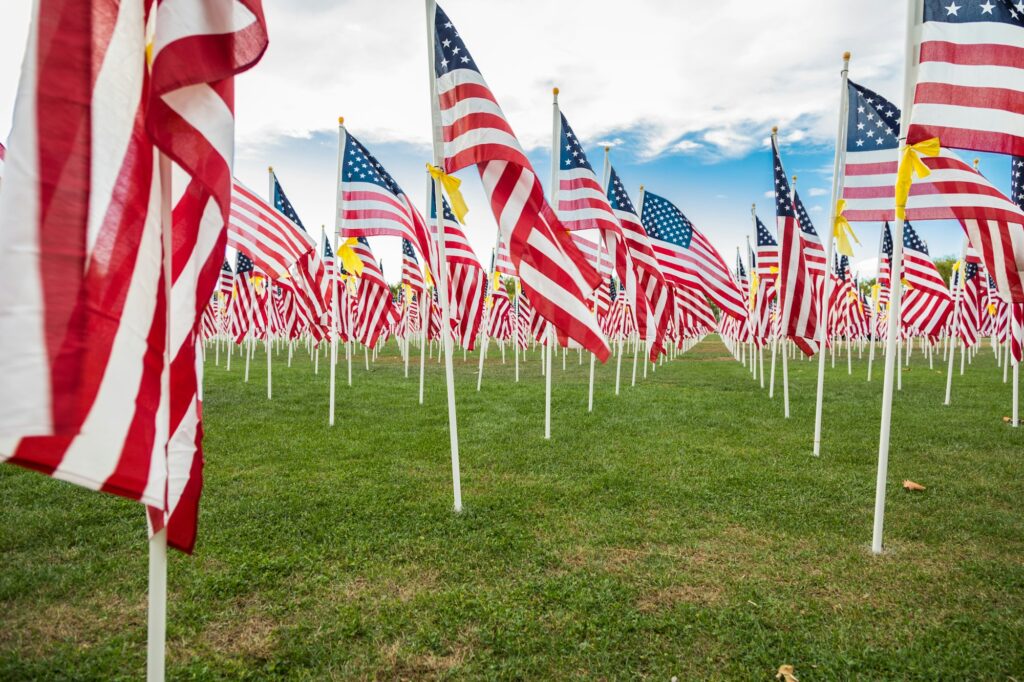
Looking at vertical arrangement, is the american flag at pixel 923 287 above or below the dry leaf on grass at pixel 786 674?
above

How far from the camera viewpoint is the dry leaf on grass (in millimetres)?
3449

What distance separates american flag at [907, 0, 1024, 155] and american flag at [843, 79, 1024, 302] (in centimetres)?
79

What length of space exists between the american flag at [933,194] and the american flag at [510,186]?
11.2ft

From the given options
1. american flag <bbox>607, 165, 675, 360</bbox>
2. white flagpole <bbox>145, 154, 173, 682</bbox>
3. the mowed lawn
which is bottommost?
Result: the mowed lawn

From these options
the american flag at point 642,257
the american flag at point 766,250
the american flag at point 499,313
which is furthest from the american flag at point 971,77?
the american flag at point 499,313

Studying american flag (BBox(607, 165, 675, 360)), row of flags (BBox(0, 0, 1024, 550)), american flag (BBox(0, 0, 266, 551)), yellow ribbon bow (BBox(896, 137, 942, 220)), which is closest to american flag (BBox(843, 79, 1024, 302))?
row of flags (BBox(0, 0, 1024, 550))

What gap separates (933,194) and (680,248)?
22.3 ft

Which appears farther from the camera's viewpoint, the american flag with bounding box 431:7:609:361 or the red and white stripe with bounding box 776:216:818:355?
the red and white stripe with bounding box 776:216:818:355

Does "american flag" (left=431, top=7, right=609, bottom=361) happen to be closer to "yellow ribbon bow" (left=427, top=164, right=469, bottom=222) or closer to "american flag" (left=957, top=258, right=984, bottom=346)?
"yellow ribbon bow" (left=427, top=164, right=469, bottom=222)

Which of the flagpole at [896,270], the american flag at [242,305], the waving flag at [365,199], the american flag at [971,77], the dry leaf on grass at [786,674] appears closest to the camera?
the dry leaf on grass at [786,674]

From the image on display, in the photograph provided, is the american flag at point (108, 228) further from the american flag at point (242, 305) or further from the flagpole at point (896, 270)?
the american flag at point (242, 305)

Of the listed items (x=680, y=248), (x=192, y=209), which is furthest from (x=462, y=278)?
(x=192, y=209)

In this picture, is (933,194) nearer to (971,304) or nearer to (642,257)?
(642,257)

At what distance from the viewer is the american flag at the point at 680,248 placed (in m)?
12.5
